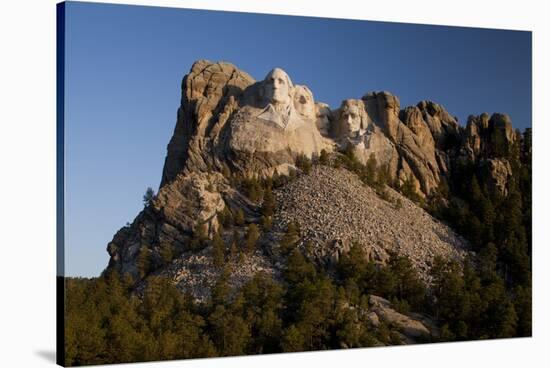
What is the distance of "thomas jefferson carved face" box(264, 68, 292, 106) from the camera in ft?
86.9

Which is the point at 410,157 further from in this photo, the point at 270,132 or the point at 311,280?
the point at 311,280

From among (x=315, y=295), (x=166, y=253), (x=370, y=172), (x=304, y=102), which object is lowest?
(x=315, y=295)

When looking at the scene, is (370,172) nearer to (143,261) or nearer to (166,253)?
(166,253)

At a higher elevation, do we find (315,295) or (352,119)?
(352,119)

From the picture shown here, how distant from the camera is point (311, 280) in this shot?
2506cm

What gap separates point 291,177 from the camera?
1089 inches

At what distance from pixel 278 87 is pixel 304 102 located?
3.94 feet

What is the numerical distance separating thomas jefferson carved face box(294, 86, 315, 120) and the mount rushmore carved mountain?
32 millimetres

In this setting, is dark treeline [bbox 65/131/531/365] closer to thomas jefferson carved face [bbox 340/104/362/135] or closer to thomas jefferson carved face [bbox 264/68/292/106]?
thomas jefferson carved face [bbox 340/104/362/135]

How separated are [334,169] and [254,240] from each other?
3404 millimetres

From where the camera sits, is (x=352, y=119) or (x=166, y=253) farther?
(x=352, y=119)

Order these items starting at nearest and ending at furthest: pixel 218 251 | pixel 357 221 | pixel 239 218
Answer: pixel 218 251, pixel 239 218, pixel 357 221

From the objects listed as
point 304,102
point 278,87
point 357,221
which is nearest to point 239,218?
point 357,221

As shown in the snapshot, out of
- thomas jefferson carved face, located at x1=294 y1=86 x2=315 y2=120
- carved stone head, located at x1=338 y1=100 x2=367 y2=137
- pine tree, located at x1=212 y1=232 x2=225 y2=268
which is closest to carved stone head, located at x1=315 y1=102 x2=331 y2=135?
thomas jefferson carved face, located at x1=294 y1=86 x2=315 y2=120
